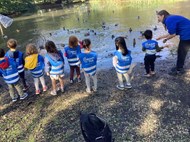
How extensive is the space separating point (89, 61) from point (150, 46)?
2.02 metres

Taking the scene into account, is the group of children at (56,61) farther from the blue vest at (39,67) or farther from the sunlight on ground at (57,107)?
the sunlight on ground at (57,107)

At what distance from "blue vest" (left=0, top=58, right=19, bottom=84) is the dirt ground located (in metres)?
0.77

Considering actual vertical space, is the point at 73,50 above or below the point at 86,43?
below

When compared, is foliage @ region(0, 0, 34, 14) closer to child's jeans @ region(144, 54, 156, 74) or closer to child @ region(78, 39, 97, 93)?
child's jeans @ region(144, 54, 156, 74)

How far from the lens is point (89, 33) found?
18.5m

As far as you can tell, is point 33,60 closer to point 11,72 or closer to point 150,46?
point 11,72

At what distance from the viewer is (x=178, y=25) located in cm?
826

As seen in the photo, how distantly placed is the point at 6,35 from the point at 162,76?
16.6m

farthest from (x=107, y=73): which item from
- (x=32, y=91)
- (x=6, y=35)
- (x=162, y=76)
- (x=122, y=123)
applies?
(x=6, y=35)

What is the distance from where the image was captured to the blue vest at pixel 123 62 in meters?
7.50

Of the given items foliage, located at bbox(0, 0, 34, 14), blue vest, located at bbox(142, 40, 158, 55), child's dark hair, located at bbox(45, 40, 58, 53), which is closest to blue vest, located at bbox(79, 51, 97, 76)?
child's dark hair, located at bbox(45, 40, 58, 53)

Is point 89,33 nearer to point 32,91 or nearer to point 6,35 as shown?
point 6,35

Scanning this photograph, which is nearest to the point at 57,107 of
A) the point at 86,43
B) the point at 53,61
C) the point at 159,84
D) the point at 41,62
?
the point at 53,61

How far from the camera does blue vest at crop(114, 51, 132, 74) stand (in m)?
7.50
